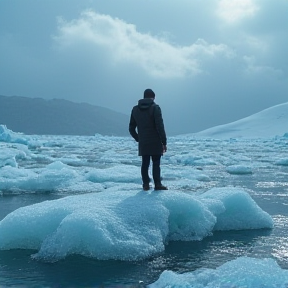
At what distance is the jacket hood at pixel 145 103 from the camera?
5216 mm

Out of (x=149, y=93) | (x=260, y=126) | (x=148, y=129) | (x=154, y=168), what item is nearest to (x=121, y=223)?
(x=154, y=168)

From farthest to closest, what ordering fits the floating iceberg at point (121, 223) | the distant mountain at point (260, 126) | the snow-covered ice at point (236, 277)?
the distant mountain at point (260, 126)
the floating iceberg at point (121, 223)
the snow-covered ice at point (236, 277)

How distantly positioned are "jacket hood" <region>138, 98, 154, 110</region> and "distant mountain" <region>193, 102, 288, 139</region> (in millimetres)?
82497

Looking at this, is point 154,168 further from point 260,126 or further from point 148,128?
point 260,126

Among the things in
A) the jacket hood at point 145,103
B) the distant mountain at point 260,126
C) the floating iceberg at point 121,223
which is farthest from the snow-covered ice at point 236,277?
the distant mountain at point 260,126

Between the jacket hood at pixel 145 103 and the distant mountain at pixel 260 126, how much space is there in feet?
271

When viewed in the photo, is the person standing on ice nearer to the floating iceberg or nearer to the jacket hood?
the jacket hood

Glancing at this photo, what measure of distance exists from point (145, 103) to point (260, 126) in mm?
93796

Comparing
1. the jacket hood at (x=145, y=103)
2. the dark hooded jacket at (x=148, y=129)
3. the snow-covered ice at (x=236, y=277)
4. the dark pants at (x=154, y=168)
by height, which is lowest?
the snow-covered ice at (x=236, y=277)

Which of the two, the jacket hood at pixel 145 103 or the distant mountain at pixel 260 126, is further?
the distant mountain at pixel 260 126

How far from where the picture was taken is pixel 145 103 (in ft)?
17.1

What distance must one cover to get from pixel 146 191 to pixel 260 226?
61.3 inches

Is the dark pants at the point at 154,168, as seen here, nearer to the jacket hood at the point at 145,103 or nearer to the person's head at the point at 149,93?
the jacket hood at the point at 145,103

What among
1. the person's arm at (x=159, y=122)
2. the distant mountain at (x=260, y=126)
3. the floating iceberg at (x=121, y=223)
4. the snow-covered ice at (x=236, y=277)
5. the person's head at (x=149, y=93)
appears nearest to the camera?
the snow-covered ice at (x=236, y=277)
